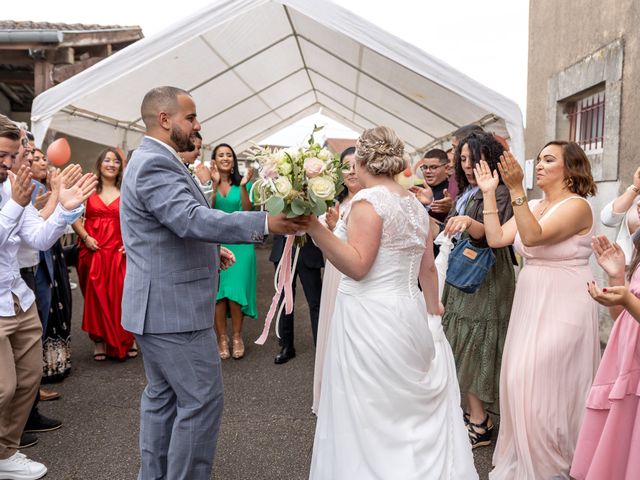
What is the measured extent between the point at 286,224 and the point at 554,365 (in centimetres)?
188

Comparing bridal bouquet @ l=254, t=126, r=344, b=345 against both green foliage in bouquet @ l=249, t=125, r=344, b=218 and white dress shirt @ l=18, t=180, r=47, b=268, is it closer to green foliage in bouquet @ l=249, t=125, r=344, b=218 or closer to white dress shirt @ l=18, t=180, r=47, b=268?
green foliage in bouquet @ l=249, t=125, r=344, b=218

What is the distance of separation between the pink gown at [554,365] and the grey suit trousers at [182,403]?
1.75 meters

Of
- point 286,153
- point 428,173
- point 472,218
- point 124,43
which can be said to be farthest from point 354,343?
point 124,43

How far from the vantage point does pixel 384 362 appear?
2.73 meters

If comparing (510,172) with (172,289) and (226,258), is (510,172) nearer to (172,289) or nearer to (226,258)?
(226,258)

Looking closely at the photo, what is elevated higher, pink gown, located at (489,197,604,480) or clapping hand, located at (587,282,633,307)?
clapping hand, located at (587,282,633,307)

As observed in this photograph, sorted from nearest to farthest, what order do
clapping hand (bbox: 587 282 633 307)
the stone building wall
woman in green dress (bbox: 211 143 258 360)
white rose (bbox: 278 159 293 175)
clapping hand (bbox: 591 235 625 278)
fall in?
clapping hand (bbox: 587 282 633 307), white rose (bbox: 278 159 293 175), clapping hand (bbox: 591 235 625 278), the stone building wall, woman in green dress (bbox: 211 143 258 360)

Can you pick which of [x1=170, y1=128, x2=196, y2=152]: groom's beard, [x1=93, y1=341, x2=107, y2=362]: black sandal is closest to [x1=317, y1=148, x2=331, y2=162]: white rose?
[x1=170, y1=128, x2=196, y2=152]: groom's beard

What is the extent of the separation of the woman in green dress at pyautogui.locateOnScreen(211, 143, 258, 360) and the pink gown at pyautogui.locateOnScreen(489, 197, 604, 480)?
11.1ft

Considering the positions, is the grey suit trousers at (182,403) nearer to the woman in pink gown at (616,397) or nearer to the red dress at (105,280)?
the woman in pink gown at (616,397)

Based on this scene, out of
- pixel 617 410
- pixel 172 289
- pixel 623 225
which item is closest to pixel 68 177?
pixel 172 289

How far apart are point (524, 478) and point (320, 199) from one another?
2.07m

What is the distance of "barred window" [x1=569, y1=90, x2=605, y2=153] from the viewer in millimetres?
6621

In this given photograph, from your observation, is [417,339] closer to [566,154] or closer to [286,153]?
[286,153]
